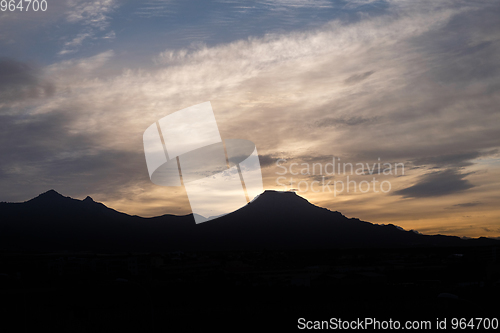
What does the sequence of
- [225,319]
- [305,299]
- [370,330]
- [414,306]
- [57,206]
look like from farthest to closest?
[57,206], [305,299], [414,306], [225,319], [370,330]

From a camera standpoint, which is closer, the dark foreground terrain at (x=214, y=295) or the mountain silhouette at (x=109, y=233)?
the dark foreground terrain at (x=214, y=295)

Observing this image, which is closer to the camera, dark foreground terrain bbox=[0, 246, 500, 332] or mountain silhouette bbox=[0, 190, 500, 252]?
dark foreground terrain bbox=[0, 246, 500, 332]

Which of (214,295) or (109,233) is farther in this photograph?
(109,233)

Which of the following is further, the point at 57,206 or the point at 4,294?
the point at 57,206

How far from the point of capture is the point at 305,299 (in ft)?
208

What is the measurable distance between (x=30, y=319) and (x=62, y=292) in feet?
58.8

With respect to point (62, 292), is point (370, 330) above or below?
below

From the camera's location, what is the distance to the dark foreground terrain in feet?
136

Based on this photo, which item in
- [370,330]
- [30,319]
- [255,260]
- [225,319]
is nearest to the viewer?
[30,319]

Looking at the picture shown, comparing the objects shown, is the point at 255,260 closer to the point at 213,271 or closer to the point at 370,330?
the point at 213,271

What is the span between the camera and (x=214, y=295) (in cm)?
6519

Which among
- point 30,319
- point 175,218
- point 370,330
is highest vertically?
point 175,218

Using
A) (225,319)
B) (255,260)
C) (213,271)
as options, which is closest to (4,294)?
(225,319)

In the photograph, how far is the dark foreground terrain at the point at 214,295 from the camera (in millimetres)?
41556
